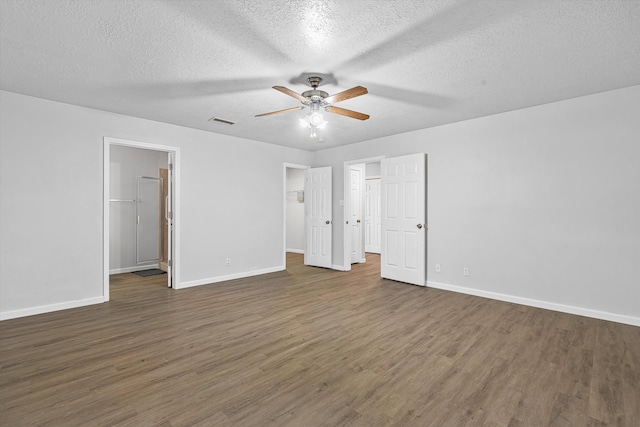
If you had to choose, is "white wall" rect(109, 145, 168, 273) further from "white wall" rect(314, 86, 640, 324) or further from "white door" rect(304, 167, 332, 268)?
"white wall" rect(314, 86, 640, 324)

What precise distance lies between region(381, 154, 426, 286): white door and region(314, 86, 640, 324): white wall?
166mm

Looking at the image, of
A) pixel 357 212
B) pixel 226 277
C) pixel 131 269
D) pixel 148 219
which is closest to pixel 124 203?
pixel 148 219

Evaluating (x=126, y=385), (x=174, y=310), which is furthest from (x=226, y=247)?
(x=126, y=385)

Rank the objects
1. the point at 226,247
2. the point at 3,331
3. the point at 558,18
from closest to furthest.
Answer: the point at 558,18 < the point at 3,331 < the point at 226,247

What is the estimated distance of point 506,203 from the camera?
4.26m

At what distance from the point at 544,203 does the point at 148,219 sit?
705 cm

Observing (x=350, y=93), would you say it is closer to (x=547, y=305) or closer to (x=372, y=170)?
(x=547, y=305)

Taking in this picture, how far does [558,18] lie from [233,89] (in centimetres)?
294

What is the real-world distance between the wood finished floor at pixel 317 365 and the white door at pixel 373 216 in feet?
15.5

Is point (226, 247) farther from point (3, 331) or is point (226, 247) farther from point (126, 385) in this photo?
point (126, 385)

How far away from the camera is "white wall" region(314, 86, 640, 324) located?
3445mm

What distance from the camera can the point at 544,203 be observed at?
12.9 feet

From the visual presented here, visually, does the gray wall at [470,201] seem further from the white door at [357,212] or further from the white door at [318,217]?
the white door at [318,217]

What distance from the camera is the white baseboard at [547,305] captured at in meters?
3.41
